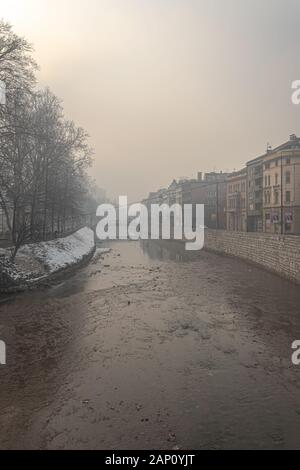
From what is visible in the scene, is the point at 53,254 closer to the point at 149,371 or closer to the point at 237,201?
the point at 149,371

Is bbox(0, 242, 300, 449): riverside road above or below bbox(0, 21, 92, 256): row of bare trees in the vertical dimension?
below

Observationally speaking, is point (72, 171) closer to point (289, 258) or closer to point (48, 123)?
point (48, 123)

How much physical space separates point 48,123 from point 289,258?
70.0ft

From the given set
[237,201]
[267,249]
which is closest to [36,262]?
[267,249]

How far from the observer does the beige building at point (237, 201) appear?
66.7m

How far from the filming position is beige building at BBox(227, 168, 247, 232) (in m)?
66.7

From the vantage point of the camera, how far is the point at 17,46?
21000 mm

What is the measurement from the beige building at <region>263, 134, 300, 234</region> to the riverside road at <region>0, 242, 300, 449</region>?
96.9 ft

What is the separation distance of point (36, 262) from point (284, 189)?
112 ft

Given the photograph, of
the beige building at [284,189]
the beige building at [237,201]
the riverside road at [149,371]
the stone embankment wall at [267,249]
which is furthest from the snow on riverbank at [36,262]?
the beige building at [237,201]

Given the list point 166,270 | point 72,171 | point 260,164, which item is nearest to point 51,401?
point 166,270

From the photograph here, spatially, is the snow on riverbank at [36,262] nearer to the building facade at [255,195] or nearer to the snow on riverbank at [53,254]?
the snow on riverbank at [53,254]

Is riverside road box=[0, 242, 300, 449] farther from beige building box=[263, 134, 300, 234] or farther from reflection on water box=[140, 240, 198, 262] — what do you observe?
beige building box=[263, 134, 300, 234]

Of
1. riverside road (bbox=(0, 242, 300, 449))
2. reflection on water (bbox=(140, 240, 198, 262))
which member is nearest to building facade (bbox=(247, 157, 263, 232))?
reflection on water (bbox=(140, 240, 198, 262))
